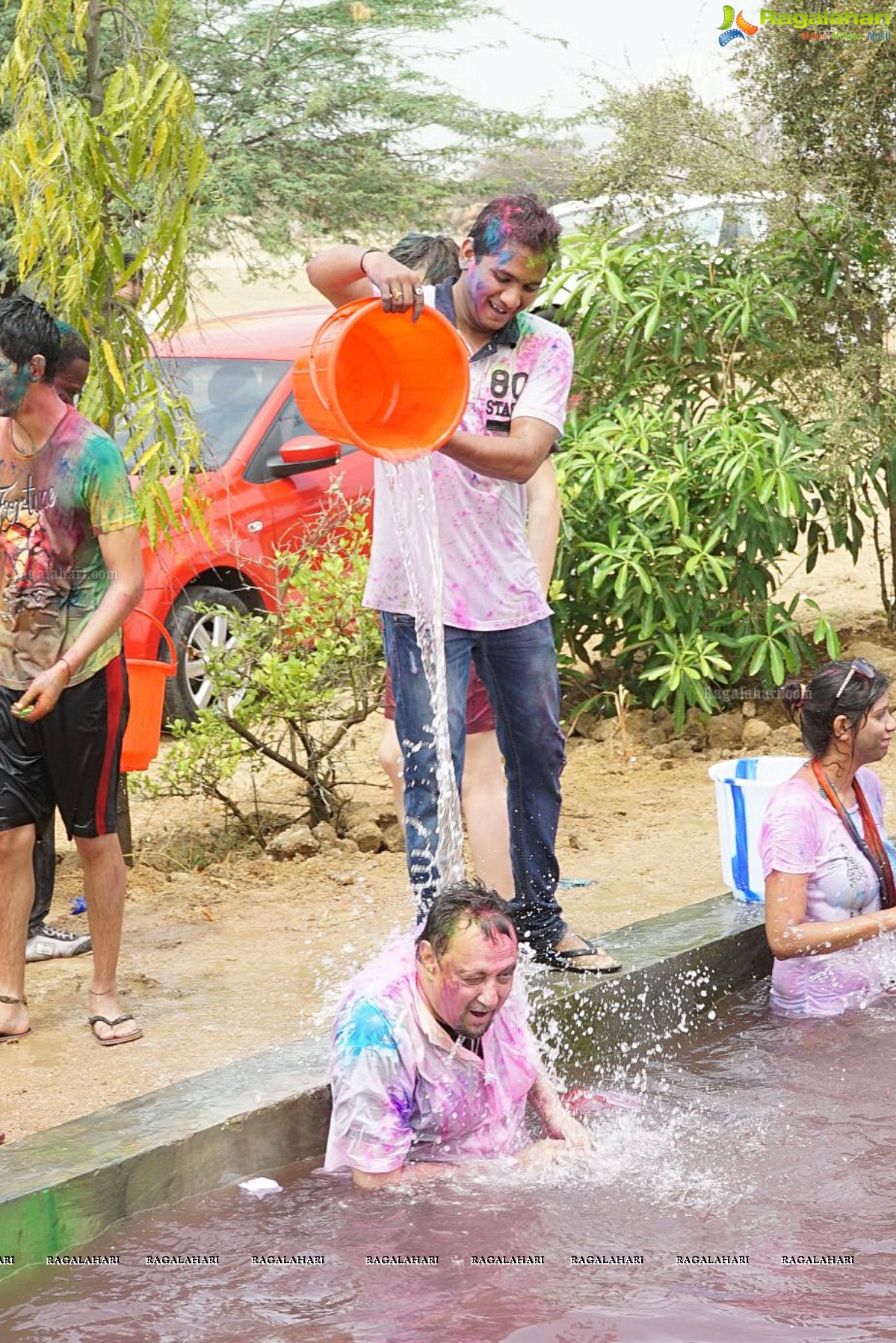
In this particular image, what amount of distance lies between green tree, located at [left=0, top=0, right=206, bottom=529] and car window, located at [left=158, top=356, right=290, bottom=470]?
3.15 metres

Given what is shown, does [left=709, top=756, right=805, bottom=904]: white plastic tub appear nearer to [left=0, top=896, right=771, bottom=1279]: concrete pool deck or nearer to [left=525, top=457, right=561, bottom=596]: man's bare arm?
[left=0, top=896, right=771, bottom=1279]: concrete pool deck

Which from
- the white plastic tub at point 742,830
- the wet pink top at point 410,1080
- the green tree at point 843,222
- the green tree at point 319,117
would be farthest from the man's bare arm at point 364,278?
the green tree at point 319,117

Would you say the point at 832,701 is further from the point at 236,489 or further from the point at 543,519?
the point at 236,489

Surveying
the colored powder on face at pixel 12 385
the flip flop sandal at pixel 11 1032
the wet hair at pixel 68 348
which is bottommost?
the flip flop sandal at pixel 11 1032

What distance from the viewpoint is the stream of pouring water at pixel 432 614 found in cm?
420

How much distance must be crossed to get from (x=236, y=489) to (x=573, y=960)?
4.43 m

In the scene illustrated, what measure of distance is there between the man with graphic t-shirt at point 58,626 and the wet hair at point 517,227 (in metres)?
1.10

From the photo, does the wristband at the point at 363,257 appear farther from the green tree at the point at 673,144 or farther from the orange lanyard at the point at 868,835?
the green tree at the point at 673,144

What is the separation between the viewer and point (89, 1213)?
337cm

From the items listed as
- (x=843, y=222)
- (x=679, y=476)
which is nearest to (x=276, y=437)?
(x=679, y=476)

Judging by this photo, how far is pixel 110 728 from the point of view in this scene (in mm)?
4418

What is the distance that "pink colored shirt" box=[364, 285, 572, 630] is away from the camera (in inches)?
166

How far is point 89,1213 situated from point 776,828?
207 centimetres

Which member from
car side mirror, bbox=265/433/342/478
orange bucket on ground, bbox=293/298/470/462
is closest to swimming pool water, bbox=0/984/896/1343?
orange bucket on ground, bbox=293/298/470/462
